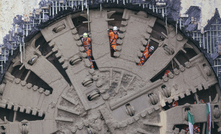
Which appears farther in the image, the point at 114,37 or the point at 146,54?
the point at 146,54

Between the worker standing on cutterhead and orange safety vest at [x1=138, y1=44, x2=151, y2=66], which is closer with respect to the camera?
the worker standing on cutterhead

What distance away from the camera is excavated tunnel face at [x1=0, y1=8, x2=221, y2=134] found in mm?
13180

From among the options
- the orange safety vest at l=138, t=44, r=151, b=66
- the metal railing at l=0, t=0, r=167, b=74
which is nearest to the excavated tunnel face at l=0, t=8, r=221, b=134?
the orange safety vest at l=138, t=44, r=151, b=66

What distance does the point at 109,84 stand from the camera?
1330 cm

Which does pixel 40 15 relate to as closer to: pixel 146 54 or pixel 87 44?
pixel 87 44

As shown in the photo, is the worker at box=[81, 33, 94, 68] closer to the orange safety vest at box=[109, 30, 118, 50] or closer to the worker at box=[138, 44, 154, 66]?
the orange safety vest at box=[109, 30, 118, 50]

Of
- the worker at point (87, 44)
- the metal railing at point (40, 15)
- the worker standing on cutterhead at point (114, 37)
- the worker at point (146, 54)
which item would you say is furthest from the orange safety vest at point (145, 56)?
the worker at point (87, 44)

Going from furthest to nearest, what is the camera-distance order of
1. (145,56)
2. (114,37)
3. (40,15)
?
(145,56) < (114,37) < (40,15)

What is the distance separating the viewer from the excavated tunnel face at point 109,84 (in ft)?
43.2

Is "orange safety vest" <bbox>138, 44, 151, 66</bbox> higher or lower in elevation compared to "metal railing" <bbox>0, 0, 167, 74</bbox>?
lower

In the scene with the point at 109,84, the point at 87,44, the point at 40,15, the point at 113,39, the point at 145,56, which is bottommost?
the point at 109,84

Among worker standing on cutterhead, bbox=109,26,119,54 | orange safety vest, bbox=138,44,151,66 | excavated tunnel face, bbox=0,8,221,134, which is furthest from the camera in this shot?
orange safety vest, bbox=138,44,151,66

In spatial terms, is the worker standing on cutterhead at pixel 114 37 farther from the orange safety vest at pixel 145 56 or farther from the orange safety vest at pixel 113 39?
the orange safety vest at pixel 145 56

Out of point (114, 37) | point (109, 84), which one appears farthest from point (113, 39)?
point (109, 84)
